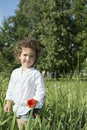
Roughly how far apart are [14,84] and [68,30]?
133 ft

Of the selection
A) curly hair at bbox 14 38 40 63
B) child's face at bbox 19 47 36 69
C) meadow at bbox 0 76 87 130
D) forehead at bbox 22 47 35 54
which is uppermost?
curly hair at bbox 14 38 40 63

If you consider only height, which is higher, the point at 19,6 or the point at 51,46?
the point at 19,6

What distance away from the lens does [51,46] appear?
131 feet

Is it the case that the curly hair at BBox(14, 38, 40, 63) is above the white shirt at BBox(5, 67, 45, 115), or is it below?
above

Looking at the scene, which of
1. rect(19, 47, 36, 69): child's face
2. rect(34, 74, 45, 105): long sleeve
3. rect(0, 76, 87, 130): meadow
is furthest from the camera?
rect(0, 76, 87, 130): meadow

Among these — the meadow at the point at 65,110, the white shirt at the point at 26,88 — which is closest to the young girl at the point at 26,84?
the white shirt at the point at 26,88

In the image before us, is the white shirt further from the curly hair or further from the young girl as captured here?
the curly hair

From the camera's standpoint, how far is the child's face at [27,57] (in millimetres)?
3557

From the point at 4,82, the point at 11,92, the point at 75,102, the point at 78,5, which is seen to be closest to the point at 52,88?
the point at 4,82

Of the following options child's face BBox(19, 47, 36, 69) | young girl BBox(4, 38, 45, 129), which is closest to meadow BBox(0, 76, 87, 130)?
young girl BBox(4, 38, 45, 129)

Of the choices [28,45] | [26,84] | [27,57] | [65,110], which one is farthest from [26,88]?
[65,110]

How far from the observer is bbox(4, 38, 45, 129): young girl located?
3453 millimetres

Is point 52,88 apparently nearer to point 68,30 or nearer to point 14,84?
point 14,84

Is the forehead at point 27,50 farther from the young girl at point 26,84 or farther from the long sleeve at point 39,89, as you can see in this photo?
the long sleeve at point 39,89
